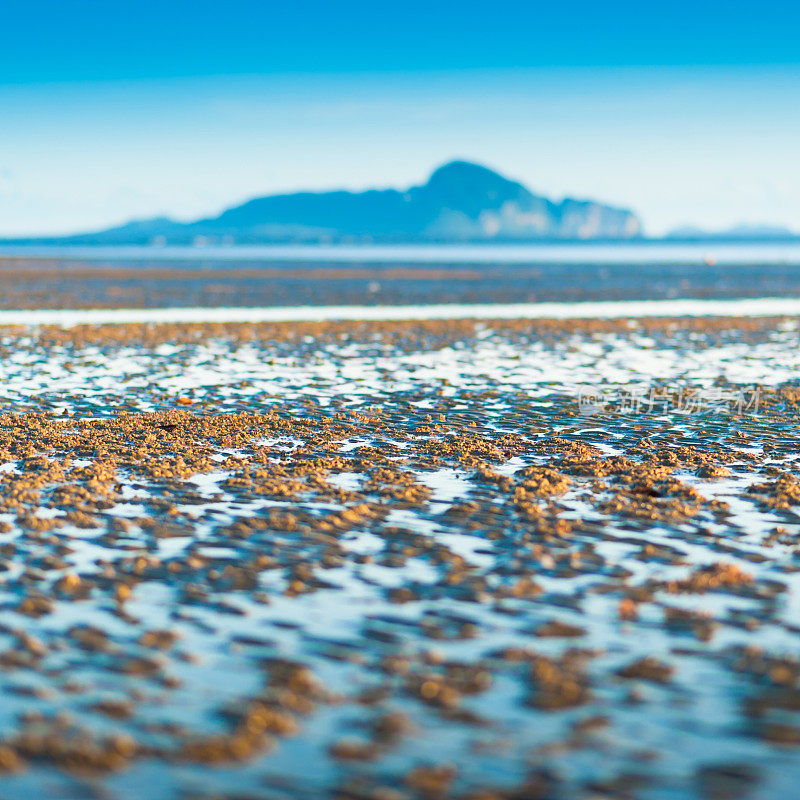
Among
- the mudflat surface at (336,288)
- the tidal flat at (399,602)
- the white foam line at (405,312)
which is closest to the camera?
the tidal flat at (399,602)

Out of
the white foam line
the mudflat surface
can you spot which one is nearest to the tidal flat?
the white foam line

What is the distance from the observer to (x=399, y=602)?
989cm

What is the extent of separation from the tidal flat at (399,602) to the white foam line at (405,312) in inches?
1053

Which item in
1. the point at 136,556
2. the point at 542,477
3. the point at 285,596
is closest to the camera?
the point at 285,596

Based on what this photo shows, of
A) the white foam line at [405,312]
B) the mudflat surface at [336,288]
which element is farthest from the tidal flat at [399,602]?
the mudflat surface at [336,288]

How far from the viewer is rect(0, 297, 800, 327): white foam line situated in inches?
1884

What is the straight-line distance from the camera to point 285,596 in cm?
1005

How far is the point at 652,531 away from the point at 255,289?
63.6 m

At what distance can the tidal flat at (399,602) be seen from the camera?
6902 millimetres

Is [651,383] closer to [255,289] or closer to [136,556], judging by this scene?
[136,556]

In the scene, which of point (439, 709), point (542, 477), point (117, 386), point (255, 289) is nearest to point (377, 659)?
point (439, 709)

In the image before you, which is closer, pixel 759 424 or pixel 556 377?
pixel 759 424

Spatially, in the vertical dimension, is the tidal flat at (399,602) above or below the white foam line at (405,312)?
below

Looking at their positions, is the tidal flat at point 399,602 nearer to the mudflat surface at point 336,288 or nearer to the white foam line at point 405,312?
the white foam line at point 405,312
